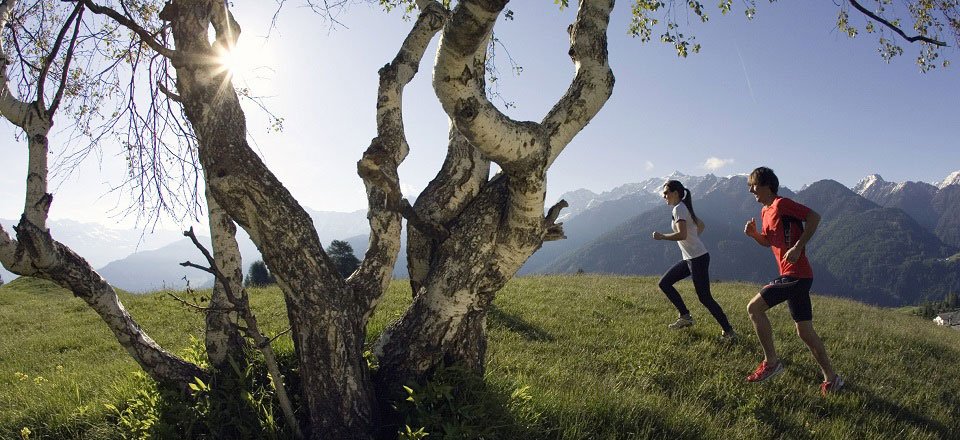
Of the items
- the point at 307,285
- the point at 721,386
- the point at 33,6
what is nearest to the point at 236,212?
the point at 307,285

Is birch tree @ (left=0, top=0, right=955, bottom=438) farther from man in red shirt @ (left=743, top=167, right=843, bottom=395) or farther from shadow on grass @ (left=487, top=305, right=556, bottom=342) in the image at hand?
shadow on grass @ (left=487, top=305, right=556, bottom=342)

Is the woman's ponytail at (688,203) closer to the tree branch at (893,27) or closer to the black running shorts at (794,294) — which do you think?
the black running shorts at (794,294)

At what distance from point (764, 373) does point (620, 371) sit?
1953 millimetres

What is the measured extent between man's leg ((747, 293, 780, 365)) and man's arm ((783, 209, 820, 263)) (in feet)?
2.39

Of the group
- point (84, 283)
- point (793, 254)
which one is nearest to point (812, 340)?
point (793, 254)

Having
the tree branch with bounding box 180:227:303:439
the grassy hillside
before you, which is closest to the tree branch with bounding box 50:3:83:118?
the tree branch with bounding box 180:227:303:439

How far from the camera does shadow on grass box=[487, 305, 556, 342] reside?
352 inches

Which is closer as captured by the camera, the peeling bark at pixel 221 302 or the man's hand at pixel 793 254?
the peeling bark at pixel 221 302

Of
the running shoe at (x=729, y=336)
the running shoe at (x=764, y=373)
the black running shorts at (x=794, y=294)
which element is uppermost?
the black running shorts at (x=794, y=294)

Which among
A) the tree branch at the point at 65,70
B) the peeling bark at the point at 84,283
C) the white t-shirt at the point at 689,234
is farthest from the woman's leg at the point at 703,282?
the tree branch at the point at 65,70

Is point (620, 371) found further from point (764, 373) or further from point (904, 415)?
point (904, 415)

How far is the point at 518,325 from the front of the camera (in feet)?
31.5

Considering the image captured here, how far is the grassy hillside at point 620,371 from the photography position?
473 centimetres

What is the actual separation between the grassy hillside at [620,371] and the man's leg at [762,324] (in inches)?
15.4
